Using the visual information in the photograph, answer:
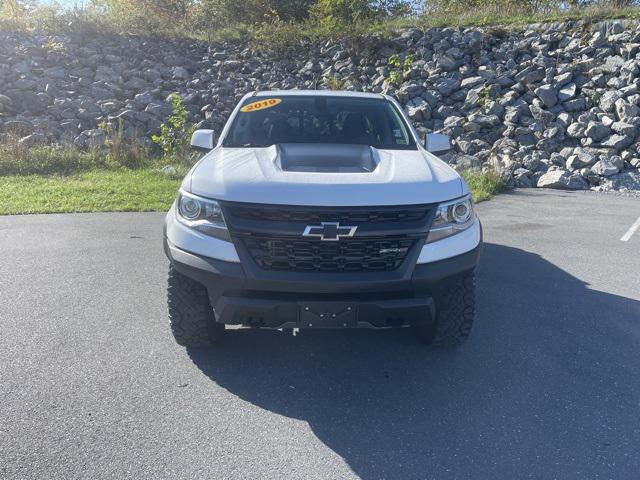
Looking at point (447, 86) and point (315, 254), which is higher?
point (315, 254)

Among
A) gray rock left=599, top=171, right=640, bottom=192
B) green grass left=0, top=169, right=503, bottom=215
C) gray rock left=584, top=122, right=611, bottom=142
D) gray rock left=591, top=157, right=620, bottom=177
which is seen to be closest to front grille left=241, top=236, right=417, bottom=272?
green grass left=0, top=169, right=503, bottom=215

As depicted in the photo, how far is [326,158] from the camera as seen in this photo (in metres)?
4.72

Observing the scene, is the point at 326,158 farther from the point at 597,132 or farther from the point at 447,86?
the point at 447,86

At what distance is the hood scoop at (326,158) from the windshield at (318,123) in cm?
29

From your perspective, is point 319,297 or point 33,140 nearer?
point 319,297

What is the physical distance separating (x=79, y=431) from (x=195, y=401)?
2.23 feet

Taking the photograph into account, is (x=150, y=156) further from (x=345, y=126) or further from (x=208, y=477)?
(x=208, y=477)

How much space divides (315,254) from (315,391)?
894mm

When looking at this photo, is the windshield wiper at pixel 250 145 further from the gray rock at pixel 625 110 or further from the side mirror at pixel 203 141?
the gray rock at pixel 625 110

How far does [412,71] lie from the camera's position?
16766 millimetres

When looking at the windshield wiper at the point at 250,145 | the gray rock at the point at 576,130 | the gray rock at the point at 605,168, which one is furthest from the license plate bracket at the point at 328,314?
the gray rock at the point at 576,130

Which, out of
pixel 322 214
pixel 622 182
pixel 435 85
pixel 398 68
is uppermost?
pixel 322 214

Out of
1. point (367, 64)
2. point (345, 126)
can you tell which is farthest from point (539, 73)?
point (345, 126)

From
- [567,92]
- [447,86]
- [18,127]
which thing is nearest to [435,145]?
[567,92]
